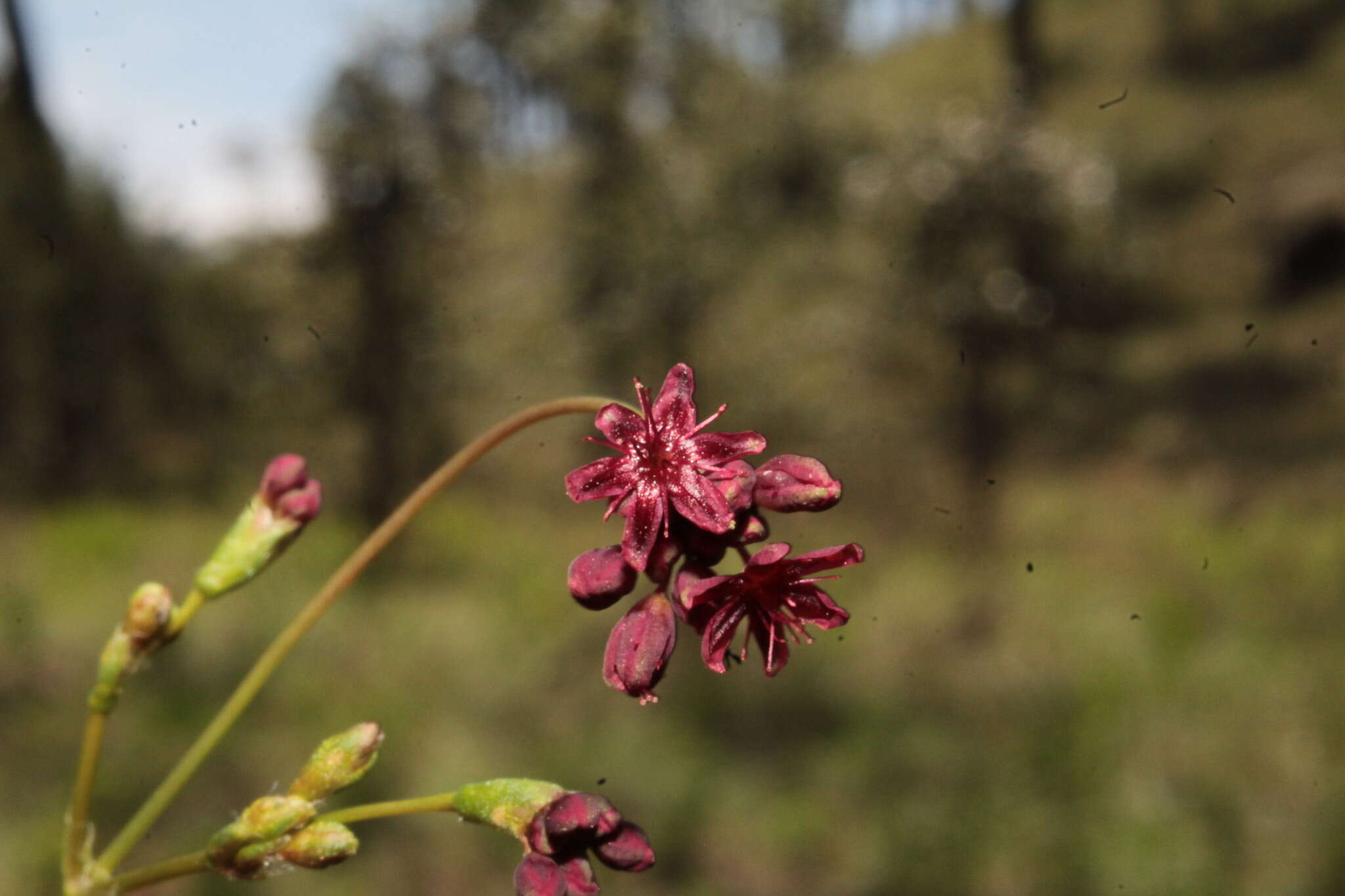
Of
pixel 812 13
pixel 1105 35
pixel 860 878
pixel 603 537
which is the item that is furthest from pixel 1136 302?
pixel 860 878

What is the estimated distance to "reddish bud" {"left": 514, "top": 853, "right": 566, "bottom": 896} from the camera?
1207 millimetres

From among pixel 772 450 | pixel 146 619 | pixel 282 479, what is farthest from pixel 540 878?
pixel 772 450

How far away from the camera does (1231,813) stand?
262 inches

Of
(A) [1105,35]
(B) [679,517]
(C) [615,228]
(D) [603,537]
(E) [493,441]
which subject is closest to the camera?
(B) [679,517]

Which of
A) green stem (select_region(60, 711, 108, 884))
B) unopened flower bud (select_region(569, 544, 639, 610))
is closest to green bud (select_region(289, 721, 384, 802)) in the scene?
green stem (select_region(60, 711, 108, 884))

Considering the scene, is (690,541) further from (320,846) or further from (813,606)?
(320,846)

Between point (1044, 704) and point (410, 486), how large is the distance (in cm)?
722

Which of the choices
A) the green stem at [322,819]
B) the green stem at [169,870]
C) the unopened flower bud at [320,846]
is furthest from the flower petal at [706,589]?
the green stem at [169,870]

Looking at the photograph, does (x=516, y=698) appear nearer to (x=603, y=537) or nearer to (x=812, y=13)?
(x=603, y=537)

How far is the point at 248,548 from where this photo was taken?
61.3 inches

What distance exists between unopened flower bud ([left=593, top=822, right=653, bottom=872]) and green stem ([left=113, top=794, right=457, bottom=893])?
170 millimetres

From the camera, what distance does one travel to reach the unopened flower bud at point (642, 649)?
1132 millimetres

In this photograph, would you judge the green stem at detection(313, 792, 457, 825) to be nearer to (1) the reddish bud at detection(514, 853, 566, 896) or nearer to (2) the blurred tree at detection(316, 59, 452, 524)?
(1) the reddish bud at detection(514, 853, 566, 896)

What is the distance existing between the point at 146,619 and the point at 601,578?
2.05ft
